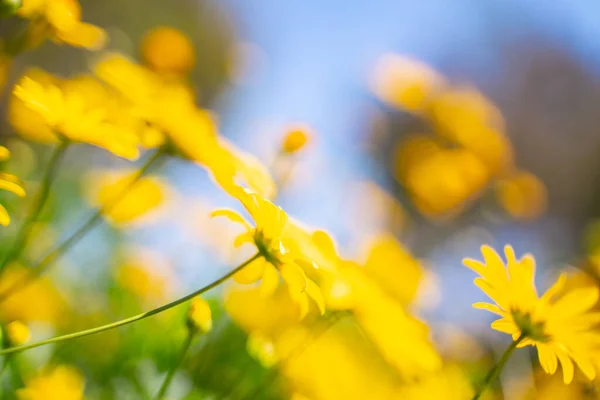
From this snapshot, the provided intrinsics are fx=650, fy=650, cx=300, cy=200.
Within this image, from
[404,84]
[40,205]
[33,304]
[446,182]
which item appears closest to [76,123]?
[40,205]

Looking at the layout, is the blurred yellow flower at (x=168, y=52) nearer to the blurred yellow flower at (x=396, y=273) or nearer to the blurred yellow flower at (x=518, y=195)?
the blurred yellow flower at (x=396, y=273)

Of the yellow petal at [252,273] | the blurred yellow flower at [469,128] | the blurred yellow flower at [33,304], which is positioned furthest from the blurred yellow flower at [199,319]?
the blurred yellow flower at [469,128]

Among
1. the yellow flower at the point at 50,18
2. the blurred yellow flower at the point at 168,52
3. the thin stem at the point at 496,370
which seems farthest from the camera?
the blurred yellow flower at the point at 168,52

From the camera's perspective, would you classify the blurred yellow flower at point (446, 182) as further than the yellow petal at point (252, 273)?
Yes

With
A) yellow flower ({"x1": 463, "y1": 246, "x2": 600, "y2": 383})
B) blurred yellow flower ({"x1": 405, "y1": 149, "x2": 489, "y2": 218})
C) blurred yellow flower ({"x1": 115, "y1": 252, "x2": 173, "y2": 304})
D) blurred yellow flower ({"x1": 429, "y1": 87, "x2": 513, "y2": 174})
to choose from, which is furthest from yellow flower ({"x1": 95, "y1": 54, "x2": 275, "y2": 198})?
blurred yellow flower ({"x1": 429, "y1": 87, "x2": 513, "y2": 174})

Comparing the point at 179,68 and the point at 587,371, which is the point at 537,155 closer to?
the point at 179,68

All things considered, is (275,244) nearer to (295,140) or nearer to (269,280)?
(269,280)

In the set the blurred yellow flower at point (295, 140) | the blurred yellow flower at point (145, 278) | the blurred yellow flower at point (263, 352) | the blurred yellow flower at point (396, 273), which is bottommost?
the blurred yellow flower at point (145, 278)
